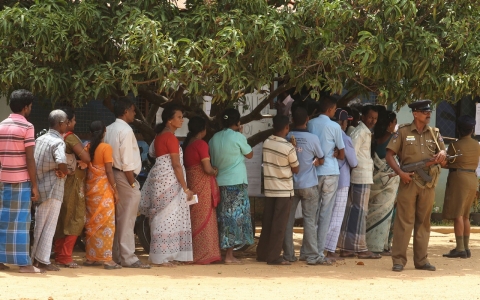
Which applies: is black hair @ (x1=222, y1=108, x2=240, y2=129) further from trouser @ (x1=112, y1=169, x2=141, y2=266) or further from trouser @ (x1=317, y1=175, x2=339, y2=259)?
trouser @ (x1=112, y1=169, x2=141, y2=266)

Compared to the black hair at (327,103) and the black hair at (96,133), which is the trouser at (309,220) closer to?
the black hair at (327,103)

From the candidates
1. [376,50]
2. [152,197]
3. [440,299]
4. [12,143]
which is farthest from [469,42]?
[12,143]

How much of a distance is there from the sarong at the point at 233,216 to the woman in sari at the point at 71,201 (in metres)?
1.68

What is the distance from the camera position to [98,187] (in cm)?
902

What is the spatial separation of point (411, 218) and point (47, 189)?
3848mm

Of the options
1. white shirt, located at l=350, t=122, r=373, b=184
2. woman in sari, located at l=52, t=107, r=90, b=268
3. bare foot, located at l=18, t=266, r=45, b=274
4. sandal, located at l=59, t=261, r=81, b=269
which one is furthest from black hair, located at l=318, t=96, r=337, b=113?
bare foot, located at l=18, t=266, r=45, b=274

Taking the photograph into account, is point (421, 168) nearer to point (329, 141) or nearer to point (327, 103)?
point (329, 141)

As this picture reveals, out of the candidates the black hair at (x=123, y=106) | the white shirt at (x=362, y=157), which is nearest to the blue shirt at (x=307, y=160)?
the white shirt at (x=362, y=157)

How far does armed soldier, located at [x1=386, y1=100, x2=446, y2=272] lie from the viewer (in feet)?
30.7

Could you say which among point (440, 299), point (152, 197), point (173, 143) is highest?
point (173, 143)

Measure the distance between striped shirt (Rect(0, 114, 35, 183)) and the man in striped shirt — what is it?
2.77m

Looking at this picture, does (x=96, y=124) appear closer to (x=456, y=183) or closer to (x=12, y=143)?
(x=12, y=143)

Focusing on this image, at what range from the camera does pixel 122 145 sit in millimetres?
9102

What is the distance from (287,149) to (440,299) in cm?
265
